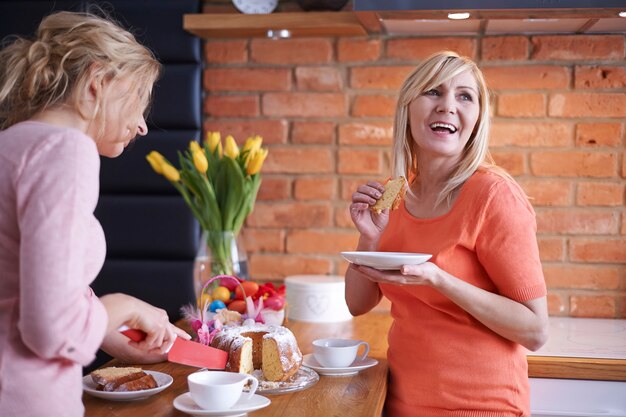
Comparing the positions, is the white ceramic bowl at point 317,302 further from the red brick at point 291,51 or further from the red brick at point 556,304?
the red brick at point 291,51

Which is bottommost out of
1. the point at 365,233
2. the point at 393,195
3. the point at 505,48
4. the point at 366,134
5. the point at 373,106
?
A: the point at 365,233

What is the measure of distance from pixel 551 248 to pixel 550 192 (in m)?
0.19

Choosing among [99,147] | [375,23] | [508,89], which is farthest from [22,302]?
[508,89]

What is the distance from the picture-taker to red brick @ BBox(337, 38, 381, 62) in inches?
107

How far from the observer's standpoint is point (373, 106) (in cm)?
275

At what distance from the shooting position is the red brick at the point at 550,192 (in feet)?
8.61

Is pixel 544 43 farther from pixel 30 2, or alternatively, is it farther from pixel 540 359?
pixel 30 2

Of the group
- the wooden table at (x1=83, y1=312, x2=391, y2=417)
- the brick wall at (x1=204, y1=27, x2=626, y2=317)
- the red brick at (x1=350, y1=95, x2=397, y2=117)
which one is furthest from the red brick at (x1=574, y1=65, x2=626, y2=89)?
the wooden table at (x1=83, y1=312, x2=391, y2=417)

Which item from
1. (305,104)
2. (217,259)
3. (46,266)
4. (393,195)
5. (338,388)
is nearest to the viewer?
(46,266)

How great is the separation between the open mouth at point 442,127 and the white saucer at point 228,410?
2.70 ft

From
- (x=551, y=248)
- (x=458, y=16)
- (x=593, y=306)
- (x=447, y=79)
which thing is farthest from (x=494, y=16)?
(x=593, y=306)

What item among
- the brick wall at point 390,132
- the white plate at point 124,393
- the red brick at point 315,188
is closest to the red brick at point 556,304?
the brick wall at point 390,132

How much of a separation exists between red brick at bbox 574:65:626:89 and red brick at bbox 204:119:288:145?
1037mm

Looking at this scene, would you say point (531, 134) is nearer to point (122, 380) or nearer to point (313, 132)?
point (313, 132)
